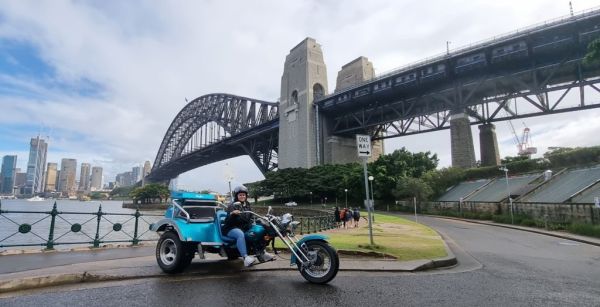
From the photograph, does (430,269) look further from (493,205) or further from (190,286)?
(493,205)

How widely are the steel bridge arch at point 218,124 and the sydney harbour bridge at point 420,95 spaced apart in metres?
0.55

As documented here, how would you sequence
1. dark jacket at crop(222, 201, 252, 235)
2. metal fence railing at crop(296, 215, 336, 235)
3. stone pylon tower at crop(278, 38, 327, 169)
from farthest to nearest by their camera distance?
stone pylon tower at crop(278, 38, 327, 169) → metal fence railing at crop(296, 215, 336, 235) → dark jacket at crop(222, 201, 252, 235)

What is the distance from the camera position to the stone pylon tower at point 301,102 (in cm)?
7425

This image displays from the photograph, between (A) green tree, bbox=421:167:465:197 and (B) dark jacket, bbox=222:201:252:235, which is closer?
(B) dark jacket, bbox=222:201:252:235

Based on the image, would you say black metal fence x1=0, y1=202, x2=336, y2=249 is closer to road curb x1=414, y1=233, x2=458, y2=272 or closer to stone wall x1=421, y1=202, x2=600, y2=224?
road curb x1=414, y1=233, x2=458, y2=272

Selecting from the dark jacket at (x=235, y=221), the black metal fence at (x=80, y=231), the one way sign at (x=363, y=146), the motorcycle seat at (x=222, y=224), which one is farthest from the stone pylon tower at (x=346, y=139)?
the dark jacket at (x=235, y=221)

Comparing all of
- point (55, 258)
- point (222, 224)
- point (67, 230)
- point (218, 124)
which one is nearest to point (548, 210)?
point (222, 224)

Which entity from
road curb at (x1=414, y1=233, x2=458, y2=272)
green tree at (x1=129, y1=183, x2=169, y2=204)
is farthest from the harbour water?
green tree at (x1=129, y1=183, x2=169, y2=204)

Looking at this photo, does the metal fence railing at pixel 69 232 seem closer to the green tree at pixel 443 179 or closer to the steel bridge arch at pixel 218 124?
the green tree at pixel 443 179

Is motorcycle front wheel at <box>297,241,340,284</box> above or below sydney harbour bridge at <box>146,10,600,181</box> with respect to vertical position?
below

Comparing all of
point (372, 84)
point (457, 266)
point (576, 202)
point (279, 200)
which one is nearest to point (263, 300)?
point (457, 266)

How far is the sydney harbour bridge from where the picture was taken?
43.7 meters

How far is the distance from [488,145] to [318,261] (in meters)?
55.3

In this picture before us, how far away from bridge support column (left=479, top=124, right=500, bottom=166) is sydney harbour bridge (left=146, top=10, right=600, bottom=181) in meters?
0.15
